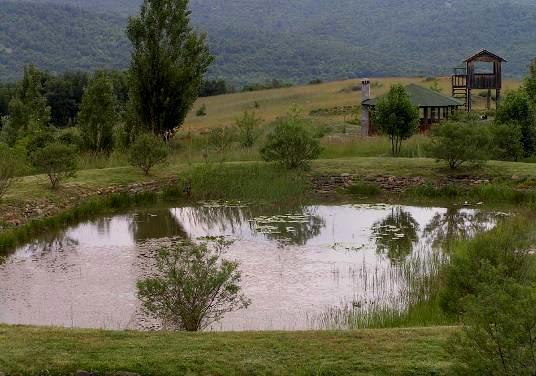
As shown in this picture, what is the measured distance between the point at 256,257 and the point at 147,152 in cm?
901

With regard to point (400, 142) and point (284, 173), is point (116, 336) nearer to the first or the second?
point (284, 173)

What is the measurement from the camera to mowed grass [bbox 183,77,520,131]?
5753 cm

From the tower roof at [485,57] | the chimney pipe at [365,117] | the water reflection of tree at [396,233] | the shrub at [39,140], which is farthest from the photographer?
the tower roof at [485,57]

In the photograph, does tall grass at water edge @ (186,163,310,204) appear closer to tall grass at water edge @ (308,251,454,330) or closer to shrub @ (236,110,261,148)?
shrub @ (236,110,261,148)

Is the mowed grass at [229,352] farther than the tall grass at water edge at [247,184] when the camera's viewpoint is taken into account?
No

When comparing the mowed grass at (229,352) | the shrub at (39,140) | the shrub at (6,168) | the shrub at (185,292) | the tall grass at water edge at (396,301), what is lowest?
the tall grass at water edge at (396,301)

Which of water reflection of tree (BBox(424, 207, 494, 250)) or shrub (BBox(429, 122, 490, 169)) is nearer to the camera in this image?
water reflection of tree (BBox(424, 207, 494, 250))

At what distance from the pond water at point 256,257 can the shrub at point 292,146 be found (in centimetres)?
326

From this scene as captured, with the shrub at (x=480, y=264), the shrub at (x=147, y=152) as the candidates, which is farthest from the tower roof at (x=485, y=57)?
the shrub at (x=480, y=264)

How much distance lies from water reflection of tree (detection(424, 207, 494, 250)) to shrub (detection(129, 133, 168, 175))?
8.09 meters

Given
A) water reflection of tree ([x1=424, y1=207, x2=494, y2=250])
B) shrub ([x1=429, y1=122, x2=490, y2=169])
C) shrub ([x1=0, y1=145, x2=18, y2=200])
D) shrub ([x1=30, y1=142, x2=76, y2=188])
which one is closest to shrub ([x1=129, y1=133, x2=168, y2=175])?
shrub ([x1=30, y1=142, x2=76, y2=188])

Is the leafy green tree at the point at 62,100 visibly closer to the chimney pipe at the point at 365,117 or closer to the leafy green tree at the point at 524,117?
the chimney pipe at the point at 365,117

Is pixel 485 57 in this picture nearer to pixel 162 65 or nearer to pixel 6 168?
pixel 162 65

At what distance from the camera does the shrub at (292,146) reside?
74.4 feet
